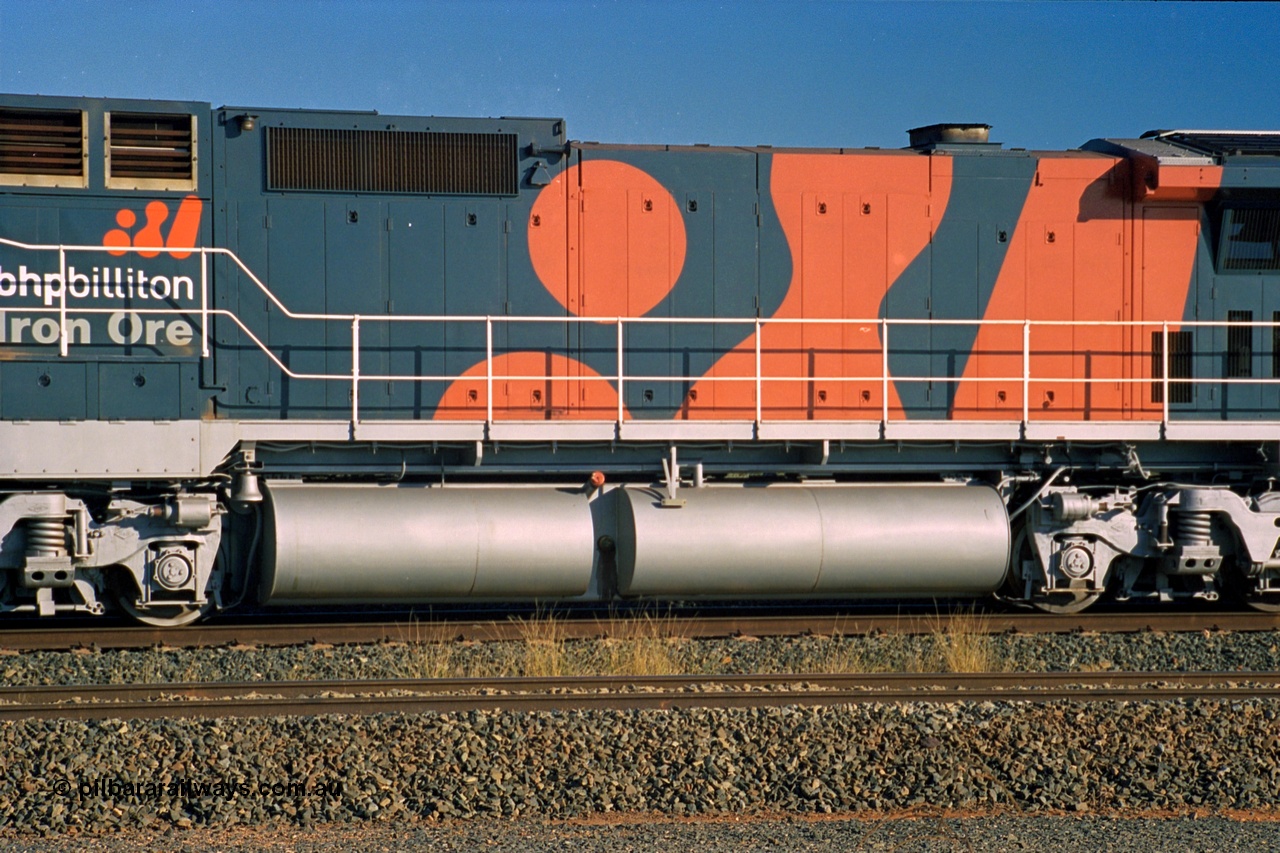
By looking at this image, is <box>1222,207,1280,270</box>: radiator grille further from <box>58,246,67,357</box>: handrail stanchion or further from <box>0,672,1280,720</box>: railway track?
<box>58,246,67,357</box>: handrail stanchion

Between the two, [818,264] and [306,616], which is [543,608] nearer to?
[306,616]

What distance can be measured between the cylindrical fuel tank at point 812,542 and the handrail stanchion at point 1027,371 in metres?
0.75

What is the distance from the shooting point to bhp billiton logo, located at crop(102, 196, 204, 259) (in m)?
9.16

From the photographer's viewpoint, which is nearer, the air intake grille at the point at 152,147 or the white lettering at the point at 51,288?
the white lettering at the point at 51,288

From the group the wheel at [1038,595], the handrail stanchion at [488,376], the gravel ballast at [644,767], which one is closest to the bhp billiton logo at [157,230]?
the handrail stanchion at [488,376]

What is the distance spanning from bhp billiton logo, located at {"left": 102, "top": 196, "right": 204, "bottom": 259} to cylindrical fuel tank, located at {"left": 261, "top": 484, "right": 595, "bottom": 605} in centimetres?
198

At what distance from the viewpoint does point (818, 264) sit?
33.6 ft

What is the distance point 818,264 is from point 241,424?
4.72 meters

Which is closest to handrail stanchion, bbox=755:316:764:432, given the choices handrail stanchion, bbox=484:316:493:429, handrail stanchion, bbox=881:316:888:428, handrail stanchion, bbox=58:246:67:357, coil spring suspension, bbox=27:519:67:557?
handrail stanchion, bbox=881:316:888:428

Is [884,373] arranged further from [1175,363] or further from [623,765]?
[623,765]

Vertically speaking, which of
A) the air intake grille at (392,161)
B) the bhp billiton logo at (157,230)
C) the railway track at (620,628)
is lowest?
the railway track at (620,628)

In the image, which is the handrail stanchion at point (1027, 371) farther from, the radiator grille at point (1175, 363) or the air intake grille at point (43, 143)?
the air intake grille at point (43, 143)

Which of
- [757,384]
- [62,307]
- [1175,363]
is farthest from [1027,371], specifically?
[62,307]

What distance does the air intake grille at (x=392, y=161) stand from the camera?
953 cm
